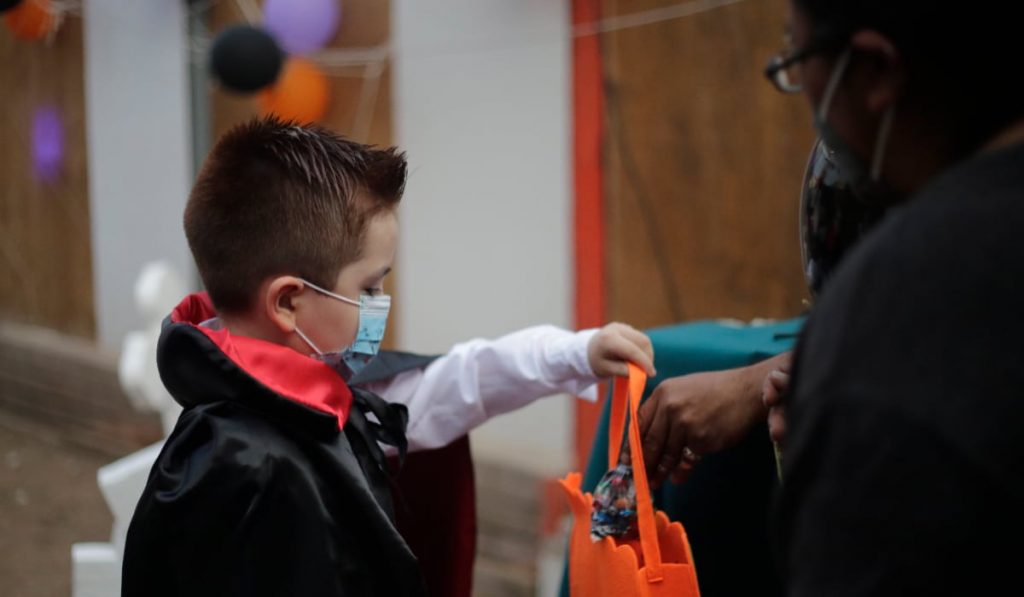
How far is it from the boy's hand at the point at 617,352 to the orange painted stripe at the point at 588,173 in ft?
7.79

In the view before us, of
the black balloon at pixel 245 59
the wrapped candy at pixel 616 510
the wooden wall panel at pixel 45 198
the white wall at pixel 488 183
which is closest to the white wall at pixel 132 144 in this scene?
the wooden wall panel at pixel 45 198

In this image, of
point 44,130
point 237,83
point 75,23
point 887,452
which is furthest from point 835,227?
point 44,130

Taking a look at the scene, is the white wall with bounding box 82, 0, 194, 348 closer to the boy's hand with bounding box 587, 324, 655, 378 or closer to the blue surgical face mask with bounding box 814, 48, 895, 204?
the boy's hand with bounding box 587, 324, 655, 378

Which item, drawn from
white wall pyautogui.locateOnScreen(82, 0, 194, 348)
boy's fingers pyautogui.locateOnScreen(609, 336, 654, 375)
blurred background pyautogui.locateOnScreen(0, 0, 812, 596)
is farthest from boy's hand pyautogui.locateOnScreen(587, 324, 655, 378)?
white wall pyautogui.locateOnScreen(82, 0, 194, 348)

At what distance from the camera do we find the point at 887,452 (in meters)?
0.68

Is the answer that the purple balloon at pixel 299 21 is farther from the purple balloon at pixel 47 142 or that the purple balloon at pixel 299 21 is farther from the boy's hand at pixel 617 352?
the boy's hand at pixel 617 352

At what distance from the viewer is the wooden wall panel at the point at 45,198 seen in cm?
660

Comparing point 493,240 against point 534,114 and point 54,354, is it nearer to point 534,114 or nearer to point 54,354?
point 534,114

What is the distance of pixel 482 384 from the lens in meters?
1.70

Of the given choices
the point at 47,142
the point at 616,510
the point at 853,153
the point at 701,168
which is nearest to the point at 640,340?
the point at 616,510

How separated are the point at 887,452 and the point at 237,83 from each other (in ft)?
12.2

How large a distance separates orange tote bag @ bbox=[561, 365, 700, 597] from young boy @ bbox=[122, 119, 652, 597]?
9 cm

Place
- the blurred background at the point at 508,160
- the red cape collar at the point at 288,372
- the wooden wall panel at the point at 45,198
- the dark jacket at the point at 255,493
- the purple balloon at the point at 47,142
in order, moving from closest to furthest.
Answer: the dark jacket at the point at 255,493 → the red cape collar at the point at 288,372 → the blurred background at the point at 508,160 → the wooden wall panel at the point at 45,198 → the purple balloon at the point at 47,142

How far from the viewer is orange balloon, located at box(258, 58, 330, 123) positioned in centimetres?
463
